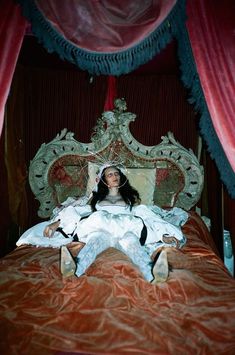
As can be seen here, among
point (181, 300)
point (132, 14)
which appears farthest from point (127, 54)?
point (181, 300)

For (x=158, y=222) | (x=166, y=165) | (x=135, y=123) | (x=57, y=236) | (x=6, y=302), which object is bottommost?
(x=6, y=302)

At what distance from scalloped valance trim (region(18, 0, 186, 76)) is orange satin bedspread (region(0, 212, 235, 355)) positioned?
117cm

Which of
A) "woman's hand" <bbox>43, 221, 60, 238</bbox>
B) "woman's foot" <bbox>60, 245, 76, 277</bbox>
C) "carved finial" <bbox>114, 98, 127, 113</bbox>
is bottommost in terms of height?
"woman's foot" <bbox>60, 245, 76, 277</bbox>

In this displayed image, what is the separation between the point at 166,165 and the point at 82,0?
228 centimetres

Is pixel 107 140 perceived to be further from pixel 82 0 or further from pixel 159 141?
pixel 82 0

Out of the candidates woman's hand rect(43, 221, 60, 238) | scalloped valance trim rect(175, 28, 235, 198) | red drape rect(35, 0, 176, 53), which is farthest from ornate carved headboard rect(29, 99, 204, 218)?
red drape rect(35, 0, 176, 53)

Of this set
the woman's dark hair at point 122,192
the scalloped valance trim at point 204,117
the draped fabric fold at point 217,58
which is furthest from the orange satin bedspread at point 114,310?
the woman's dark hair at point 122,192

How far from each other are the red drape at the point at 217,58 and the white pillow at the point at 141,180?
1.96 meters

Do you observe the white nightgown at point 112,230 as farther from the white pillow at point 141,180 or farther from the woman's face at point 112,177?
the white pillow at point 141,180

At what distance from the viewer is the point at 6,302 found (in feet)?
5.50

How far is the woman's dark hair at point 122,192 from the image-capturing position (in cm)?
316

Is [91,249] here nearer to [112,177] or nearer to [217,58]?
[112,177]

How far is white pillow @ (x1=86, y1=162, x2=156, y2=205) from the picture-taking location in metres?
3.44

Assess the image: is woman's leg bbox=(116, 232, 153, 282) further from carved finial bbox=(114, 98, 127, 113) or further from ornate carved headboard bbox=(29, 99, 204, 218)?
carved finial bbox=(114, 98, 127, 113)
